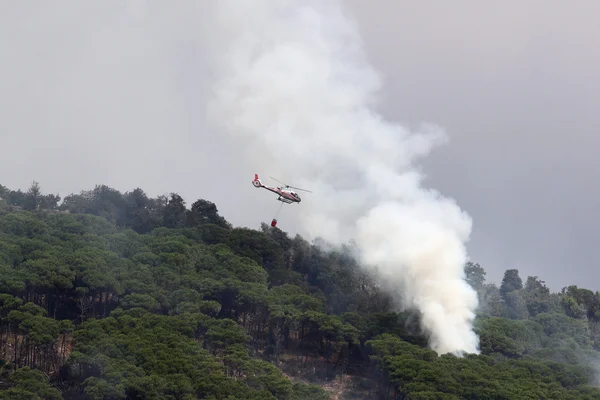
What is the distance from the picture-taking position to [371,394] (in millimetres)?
123312

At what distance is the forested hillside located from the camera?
108 meters

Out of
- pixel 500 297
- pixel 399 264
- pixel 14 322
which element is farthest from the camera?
pixel 500 297

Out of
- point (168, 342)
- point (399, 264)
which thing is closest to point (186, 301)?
point (168, 342)

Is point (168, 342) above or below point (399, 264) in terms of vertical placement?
below

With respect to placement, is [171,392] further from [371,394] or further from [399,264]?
[399,264]

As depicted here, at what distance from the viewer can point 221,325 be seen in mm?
123438

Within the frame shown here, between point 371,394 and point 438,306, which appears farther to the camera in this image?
point 438,306

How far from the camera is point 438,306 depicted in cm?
13762

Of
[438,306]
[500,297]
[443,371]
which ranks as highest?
[500,297]

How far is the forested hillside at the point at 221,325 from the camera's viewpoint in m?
108

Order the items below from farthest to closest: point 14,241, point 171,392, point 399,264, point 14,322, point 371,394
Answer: point 399,264
point 14,241
point 371,394
point 14,322
point 171,392

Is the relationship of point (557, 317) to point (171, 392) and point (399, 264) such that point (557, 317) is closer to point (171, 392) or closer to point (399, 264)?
point (399, 264)

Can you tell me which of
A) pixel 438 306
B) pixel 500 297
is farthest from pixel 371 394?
pixel 500 297

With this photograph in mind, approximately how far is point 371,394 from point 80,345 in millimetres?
36490
